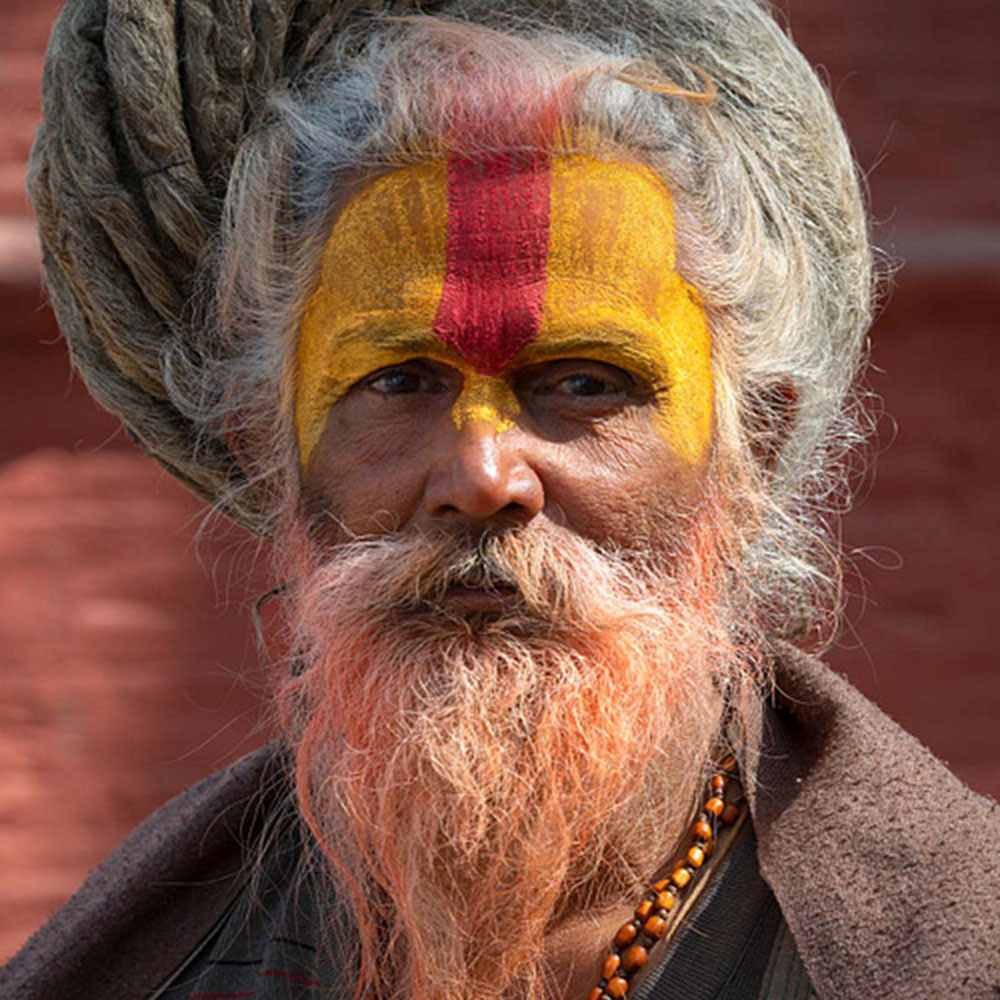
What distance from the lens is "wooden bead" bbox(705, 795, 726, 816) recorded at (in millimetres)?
1947

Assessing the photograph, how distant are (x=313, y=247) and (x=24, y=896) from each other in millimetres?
2272

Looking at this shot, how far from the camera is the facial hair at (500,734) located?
1849 millimetres

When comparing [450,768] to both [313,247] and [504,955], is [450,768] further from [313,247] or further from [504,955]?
[313,247]

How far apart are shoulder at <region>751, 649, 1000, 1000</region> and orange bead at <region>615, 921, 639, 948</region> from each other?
0.19 meters

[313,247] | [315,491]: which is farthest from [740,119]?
[315,491]

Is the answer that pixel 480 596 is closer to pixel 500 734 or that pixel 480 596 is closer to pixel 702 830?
pixel 500 734

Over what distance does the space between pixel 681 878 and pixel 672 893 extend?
21 millimetres

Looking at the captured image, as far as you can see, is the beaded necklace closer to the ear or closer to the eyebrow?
the ear

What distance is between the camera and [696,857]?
1.92m

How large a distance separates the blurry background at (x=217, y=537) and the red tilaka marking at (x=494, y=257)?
6.23 ft

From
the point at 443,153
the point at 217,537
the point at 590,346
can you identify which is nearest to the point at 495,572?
the point at 590,346

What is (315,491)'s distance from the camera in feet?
6.64

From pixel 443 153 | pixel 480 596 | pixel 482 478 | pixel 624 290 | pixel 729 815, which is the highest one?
pixel 443 153

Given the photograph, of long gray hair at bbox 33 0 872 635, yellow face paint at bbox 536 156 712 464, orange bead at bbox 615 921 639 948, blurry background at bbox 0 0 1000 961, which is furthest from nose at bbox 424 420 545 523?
blurry background at bbox 0 0 1000 961
